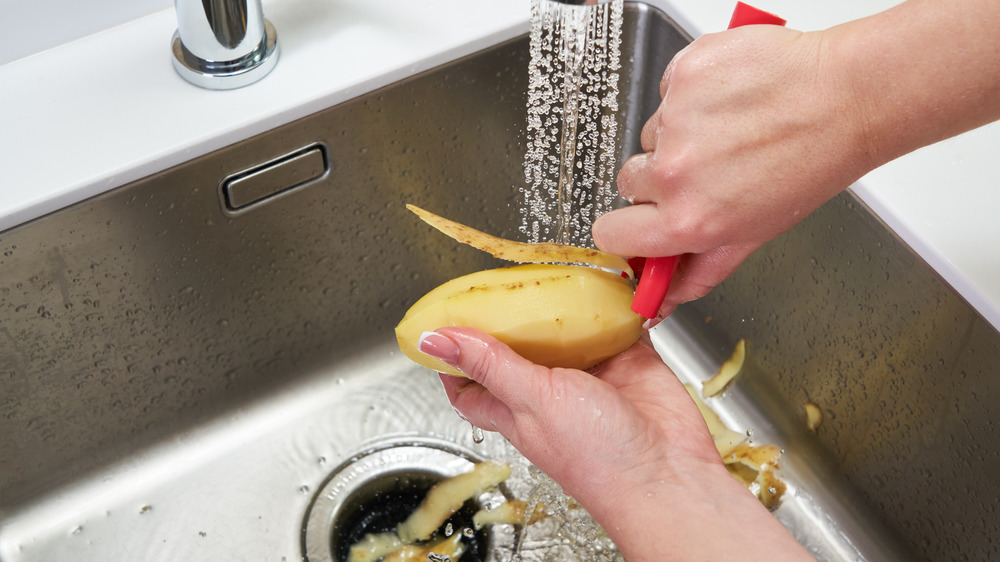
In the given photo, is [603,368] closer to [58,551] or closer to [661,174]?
[661,174]

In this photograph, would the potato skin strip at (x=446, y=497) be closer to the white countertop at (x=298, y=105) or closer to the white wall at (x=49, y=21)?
the white countertop at (x=298, y=105)

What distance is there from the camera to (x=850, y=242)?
85cm

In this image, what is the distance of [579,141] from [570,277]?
307 mm

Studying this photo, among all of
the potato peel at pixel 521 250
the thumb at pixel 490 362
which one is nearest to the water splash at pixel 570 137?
the potato peel at pixel 521 250

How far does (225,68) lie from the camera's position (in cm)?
83

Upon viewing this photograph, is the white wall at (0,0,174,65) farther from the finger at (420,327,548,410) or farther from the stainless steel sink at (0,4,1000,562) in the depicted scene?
the finger at (420,327,548,410)

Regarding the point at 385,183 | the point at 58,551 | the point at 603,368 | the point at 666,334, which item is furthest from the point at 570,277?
A: the point at 58,551

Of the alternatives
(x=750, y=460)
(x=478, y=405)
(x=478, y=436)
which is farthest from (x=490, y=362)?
(x=750, y=460)

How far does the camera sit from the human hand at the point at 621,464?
2.10 feet

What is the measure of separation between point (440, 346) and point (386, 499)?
36cm

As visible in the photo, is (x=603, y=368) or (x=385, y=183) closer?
(x=603, y=368)

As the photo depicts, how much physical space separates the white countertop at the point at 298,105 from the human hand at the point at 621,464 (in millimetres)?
277

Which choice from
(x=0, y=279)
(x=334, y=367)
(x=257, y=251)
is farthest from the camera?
(x=334, y=367)

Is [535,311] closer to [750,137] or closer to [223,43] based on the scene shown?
[750,137]
